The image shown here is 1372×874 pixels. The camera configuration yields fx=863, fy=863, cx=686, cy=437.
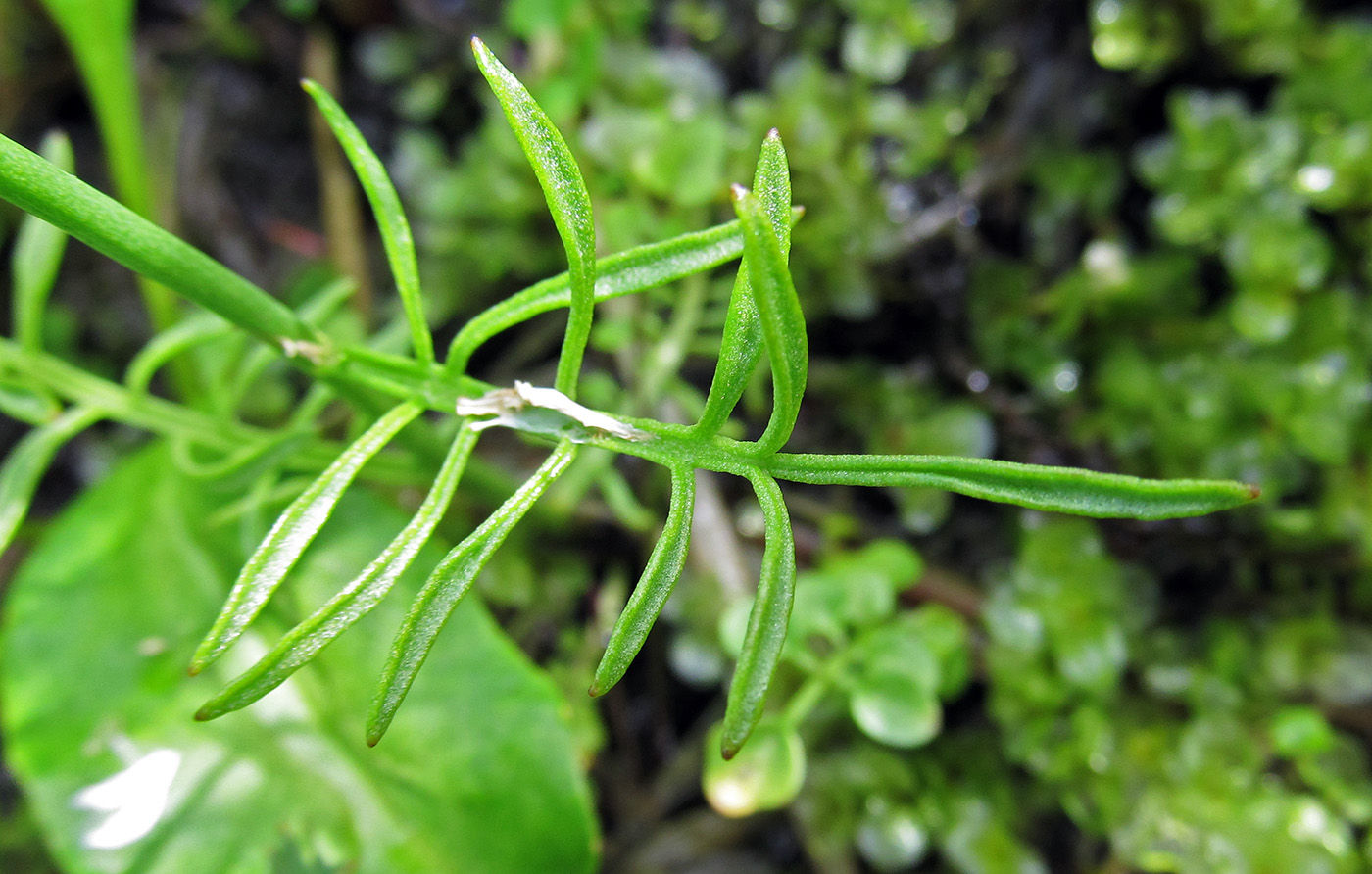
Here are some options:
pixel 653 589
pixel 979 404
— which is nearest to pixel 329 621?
pixel 653 589

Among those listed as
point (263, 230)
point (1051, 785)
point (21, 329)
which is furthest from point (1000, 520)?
point (263, 230)

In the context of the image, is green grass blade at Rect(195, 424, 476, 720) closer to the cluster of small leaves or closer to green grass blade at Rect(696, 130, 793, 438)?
the cluster of small leaves

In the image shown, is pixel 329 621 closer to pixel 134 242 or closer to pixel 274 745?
pixel 134 242

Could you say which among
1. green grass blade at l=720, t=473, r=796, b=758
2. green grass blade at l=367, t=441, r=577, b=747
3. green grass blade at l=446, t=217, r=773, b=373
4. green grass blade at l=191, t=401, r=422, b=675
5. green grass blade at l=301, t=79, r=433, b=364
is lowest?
green grass blade at l=720, t=473, r=796, b=758

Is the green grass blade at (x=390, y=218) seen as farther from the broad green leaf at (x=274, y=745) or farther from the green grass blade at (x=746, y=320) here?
the broad green leaf at (x=274, y=745)

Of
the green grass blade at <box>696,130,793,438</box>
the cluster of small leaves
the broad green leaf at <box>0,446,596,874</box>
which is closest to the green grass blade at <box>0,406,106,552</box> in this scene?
the broad green leaf at <box>0,446,596,874</box>

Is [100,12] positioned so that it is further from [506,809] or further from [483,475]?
[506,809]
